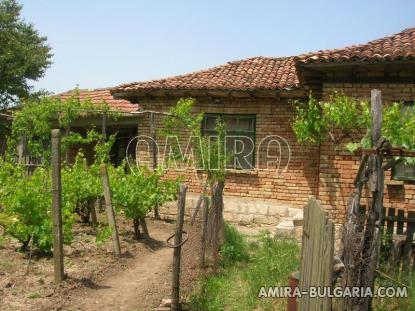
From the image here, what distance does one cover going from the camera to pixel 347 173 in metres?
8.57

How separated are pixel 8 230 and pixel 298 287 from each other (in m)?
4.76

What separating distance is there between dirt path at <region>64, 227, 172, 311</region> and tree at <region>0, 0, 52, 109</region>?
16.7m

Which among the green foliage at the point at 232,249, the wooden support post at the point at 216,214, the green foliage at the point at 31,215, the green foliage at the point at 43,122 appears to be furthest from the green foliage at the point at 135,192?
the green foliage at the point at 43,122

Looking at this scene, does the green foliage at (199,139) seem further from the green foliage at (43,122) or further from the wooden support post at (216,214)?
the green foliage at (43,122)

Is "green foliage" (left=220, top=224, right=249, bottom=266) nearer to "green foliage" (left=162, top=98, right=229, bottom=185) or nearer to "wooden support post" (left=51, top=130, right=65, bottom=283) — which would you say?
"green foliage" (left=162, top=98, right=229, bottom=185)

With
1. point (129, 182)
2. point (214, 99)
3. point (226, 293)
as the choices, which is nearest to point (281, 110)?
point (214, 99)

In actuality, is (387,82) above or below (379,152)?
above

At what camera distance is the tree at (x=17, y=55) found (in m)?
20.4

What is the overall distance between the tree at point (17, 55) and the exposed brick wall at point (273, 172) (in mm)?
13156

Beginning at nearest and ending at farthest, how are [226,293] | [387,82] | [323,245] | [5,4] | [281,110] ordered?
[323,245], [226,293], [387,82], [281,110], [5,4]

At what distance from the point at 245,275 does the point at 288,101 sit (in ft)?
17.6

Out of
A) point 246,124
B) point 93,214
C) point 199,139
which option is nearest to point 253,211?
point 246,124

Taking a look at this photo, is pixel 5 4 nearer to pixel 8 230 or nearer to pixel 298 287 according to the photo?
pixel 8 230

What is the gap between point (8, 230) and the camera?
634cm
